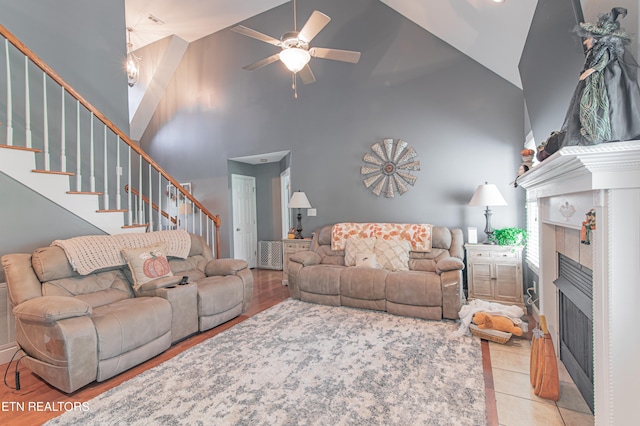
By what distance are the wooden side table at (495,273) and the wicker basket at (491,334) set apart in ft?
2.93

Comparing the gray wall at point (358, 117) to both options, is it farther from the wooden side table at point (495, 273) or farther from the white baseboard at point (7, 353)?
the white baseboard at point (7, 353)

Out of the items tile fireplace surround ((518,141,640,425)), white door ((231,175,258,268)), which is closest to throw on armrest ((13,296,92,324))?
tile fireplace surround ((518,141,640,425))

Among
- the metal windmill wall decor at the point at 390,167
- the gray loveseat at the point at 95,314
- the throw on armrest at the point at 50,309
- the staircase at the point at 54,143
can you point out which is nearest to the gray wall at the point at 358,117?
the metal windmill wall decor at the point at 390,167

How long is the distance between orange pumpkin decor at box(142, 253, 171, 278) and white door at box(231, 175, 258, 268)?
284 centimetres

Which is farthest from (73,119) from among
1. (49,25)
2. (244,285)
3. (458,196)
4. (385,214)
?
(458,196)

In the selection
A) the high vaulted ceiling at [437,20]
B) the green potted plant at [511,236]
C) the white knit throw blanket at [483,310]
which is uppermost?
the high vaulted ceiling at [437,20]

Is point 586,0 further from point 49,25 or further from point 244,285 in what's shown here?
point 49,25

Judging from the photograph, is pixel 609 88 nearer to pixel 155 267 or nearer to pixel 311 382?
pixel 311 382

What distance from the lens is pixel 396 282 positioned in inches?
130

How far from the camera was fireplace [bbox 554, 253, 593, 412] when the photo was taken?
1.72 meters

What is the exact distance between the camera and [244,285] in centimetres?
344

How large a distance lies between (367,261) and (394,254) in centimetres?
35

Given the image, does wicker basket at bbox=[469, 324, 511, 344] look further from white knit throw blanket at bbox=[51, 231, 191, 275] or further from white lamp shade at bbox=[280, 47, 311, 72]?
white knit throw blanket at bbox=[51, 231, 191, 275]

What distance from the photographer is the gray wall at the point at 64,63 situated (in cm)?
264
